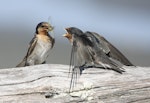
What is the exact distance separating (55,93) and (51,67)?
18cm

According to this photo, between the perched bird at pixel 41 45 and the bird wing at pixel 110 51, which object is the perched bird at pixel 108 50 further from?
the perched bird at pixel 41 45

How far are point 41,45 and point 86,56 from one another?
228 cm

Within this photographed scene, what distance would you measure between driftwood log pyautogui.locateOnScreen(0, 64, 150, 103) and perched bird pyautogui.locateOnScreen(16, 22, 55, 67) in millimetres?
2230

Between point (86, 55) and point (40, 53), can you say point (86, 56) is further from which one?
point (40, 53)

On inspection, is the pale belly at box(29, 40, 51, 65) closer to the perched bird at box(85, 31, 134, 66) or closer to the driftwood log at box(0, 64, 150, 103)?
the perched bird at box(85, 31, 134, 66)

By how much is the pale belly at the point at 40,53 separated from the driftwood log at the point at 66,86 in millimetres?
2279

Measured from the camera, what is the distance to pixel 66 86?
2.79 meters

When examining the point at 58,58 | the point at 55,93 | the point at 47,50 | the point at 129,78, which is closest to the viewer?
the point at 55,93

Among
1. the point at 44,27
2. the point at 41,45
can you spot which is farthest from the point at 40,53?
the point at 44,27

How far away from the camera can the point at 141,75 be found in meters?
3.00

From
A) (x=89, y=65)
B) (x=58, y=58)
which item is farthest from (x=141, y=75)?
(x=58, y=58)

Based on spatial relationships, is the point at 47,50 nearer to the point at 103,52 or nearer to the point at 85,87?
the point at 103,52

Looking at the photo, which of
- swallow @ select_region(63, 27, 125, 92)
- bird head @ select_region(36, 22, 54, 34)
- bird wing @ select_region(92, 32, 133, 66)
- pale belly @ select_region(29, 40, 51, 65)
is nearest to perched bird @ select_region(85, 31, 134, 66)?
bird wing @ select_region(92, 32, 133, 66)

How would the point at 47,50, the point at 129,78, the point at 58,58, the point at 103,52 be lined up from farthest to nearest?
the point at 58,58
the point at 47,50
the point at 103,52
the point at 129,78
